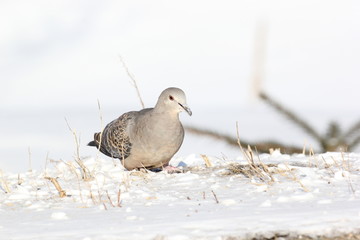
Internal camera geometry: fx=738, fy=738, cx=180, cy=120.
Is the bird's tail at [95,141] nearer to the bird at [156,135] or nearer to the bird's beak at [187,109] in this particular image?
the bird at [156,135]

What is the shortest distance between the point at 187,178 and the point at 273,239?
106 inches

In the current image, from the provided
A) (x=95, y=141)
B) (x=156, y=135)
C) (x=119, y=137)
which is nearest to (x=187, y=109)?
(x=156, y=135)

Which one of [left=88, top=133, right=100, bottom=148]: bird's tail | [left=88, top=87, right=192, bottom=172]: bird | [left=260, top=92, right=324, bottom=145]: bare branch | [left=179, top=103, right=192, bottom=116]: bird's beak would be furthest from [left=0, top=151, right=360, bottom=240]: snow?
[left=260, top=92, right=324, bottom=145]: bare branch

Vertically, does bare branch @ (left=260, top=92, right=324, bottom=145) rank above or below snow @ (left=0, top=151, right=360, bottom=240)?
above

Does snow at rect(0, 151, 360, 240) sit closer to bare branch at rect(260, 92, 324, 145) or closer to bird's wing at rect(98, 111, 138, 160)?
bird's wing at rect(98, 111, 138, 160)

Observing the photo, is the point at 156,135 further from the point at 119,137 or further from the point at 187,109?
the point at 119,137

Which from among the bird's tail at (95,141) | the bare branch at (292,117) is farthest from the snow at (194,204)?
the bare branch at (292,117)

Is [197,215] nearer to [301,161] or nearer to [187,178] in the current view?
[187,178]

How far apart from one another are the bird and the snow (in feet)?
0.82

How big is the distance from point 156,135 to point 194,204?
2.24m

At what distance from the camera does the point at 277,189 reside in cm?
671

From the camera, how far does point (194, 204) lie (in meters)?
6.24

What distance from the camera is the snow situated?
5.16 m

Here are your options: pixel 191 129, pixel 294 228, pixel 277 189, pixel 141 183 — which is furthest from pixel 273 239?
pixel 191 129
